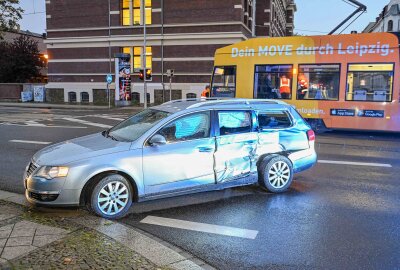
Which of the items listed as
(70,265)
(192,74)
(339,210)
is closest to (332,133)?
(339,210)

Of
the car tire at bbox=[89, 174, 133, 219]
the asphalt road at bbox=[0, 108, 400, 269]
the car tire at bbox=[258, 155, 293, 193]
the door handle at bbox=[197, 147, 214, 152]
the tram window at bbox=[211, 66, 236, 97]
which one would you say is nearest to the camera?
the asphalt road at bbox=[0, 108, 400, 269]

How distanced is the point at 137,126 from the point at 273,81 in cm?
978

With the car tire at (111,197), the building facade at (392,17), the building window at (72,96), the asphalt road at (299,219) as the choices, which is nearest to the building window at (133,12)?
the building window at (72,96)

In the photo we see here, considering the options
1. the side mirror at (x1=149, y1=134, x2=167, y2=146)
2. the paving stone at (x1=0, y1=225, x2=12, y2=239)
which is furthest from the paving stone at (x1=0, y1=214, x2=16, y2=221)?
the side mirror at (x1=149, y1=134, x2=167, y2=146)

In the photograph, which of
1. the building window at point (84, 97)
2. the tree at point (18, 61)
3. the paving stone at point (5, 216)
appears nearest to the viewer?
the paving stone at point (5, 216)

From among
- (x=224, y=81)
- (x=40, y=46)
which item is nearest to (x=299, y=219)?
(x=224, y=81)

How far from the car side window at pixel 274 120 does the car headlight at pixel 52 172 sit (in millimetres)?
3218

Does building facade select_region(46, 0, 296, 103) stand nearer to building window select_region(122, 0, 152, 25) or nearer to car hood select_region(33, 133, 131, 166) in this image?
building window select_region(122, 0, 152, 25)

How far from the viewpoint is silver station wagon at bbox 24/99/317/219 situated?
18.0ft

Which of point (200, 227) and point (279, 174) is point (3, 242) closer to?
point (200, 227)

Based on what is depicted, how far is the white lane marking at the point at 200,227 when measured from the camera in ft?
17.0

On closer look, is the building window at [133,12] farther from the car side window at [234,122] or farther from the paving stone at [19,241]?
the paving stone at [19,241]

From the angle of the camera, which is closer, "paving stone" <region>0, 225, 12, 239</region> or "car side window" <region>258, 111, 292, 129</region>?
"paving stone" <region>0, 225, 12, 239</region>

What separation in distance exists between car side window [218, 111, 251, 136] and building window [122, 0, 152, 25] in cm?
3072
